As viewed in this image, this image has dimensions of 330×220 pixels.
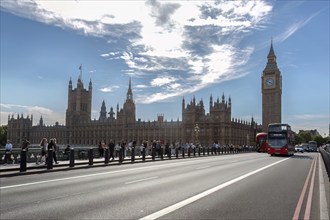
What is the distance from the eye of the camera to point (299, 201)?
1018 centimetres

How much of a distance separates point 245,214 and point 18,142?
158 meters

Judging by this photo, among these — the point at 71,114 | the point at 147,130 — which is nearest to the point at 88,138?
the point at 71,114

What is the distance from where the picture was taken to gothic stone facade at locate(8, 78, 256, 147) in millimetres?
113688

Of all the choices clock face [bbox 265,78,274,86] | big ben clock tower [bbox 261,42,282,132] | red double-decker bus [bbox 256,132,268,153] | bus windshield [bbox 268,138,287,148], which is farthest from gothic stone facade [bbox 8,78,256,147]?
bus windshield [bbox 268,138,287,148]

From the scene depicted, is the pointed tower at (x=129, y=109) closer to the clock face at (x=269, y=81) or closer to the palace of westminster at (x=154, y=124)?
the palace of westminster at (x=154, y=124)

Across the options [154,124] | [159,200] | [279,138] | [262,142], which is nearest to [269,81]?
[154,124]

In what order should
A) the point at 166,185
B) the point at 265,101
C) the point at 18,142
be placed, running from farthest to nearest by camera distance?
the point at 18,142, the point at 265,101, the point at 166,185

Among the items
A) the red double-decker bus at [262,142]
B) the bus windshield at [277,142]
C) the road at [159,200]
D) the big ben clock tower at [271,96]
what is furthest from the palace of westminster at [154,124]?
the road at [159,200]

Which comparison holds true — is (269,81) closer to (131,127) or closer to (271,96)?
(271,96)

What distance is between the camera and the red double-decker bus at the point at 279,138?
135 feet

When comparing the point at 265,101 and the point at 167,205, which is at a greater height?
the point at 265,101

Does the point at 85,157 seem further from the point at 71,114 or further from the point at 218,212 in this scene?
the point at 71,114

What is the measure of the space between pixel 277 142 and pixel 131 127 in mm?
89259

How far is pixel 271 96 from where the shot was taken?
138375 millimetres
